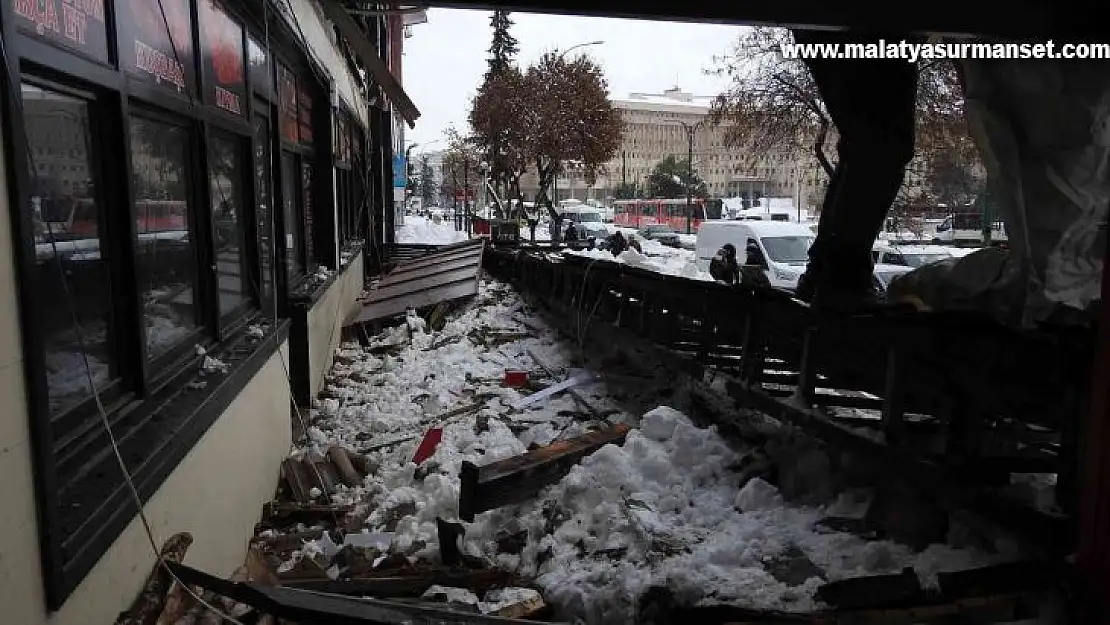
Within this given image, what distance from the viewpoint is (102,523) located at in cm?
257

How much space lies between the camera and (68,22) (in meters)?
3.02

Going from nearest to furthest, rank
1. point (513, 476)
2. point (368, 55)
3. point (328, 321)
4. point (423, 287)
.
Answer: point (513, 476)
point (368, 55)
point (328, 321)
point (423, 287)

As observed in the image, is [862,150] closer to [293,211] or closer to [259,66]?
[259,66]

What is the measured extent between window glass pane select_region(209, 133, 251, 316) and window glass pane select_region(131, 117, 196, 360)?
0.41m

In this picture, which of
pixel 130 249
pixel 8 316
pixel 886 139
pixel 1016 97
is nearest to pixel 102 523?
pixel 8 316

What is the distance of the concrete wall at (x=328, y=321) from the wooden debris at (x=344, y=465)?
157 cm

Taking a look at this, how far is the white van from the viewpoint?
17.2m

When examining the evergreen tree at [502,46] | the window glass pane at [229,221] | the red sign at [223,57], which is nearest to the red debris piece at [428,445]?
the window glass pane at [229,221]

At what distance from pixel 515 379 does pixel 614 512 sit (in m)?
4.06

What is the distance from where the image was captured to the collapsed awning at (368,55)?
5886 millimetres

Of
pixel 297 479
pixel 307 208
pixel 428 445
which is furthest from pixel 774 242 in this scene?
pixel 297 479

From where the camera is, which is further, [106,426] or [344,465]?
[344,465]

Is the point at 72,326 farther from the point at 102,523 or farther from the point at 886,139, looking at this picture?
the point at 886,139

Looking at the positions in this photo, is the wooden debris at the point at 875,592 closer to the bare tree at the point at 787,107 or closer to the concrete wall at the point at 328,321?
the concrete wall at the point at 328,321
